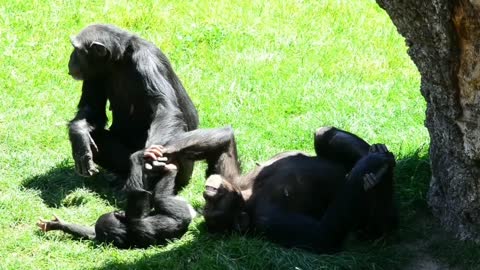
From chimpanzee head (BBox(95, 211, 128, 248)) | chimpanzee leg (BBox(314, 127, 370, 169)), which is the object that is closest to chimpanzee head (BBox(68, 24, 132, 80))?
chimpanzee head (BBox(95, 211, 128, 248))

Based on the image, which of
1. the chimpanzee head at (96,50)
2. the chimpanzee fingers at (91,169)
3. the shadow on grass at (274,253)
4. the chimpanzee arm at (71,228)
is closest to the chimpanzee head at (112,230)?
the chimpanzee arm at (71,228)

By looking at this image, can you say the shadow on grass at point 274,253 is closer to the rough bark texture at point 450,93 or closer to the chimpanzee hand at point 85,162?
the rough bark texture at point 450,93

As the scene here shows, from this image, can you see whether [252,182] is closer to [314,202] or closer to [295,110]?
[314,202]

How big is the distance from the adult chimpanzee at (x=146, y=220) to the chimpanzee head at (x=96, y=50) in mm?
1564

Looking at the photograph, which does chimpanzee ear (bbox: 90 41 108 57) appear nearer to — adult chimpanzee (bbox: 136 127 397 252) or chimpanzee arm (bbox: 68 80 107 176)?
chimpanzee arm (bbox: 68 80 107 176)

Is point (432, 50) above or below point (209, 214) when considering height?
above

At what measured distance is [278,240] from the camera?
6102 mm

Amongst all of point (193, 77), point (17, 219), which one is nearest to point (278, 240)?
A: point (17, 219)

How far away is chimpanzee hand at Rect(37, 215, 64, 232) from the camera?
6637 mm

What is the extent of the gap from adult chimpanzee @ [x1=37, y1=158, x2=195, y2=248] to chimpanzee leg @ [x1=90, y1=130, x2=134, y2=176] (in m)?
1.04

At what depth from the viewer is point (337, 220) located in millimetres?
5957

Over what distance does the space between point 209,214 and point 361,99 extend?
9.93 feet

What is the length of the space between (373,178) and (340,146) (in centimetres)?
86

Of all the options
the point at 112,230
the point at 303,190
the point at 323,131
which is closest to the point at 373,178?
the point at 303,190
